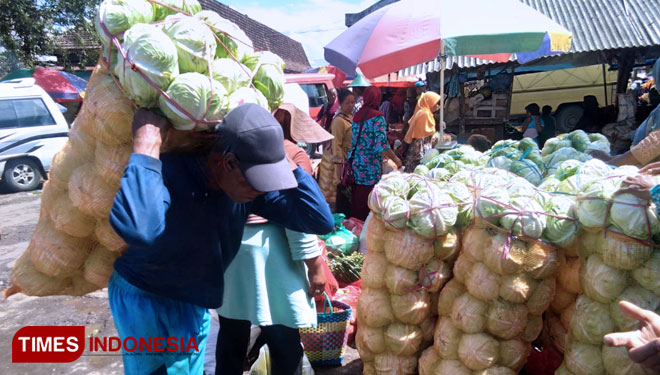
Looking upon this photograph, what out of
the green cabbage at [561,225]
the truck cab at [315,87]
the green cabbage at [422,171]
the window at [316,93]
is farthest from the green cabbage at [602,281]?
the window at [316,93]

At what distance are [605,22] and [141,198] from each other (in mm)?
11259

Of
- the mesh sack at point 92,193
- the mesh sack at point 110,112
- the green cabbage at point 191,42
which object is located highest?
the green cabbage at point 191,42

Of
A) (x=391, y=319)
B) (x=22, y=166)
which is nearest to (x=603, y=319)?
(x=391, y=319)

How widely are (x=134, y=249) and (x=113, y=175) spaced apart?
0.28 metres

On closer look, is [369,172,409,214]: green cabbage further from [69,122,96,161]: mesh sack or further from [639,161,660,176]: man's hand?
[69,122,96,161]: mesh sack

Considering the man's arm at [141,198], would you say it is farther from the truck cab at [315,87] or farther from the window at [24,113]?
the truck cab at [315,87]

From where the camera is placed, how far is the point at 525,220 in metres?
2.24

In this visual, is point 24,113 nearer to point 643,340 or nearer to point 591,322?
point 591,322

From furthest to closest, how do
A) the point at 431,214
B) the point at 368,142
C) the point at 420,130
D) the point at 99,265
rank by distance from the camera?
the point at 420,130, the point at 368,142, the point at 431,214, the point at 99,265

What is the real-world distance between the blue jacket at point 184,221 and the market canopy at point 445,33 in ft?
9.51

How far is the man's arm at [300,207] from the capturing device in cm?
187

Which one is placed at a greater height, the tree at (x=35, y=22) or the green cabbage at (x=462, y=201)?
the tree at (x=35, y=22)

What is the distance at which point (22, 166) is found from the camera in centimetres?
955

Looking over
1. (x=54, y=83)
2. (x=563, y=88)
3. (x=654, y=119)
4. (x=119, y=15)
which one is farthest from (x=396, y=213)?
(x=54, y=83)
